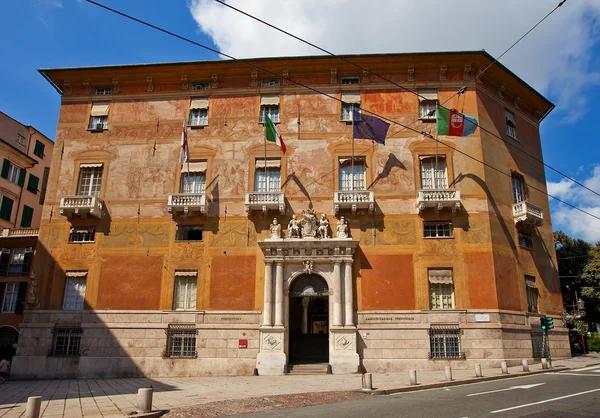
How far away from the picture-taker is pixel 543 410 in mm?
12727

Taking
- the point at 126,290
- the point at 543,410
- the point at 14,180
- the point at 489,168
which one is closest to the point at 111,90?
the point at 126,290

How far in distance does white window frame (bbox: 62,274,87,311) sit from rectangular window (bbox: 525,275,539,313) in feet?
83.0

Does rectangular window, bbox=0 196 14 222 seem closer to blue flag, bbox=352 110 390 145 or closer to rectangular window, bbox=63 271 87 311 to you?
rectangular window, bbox=63 271 87 311

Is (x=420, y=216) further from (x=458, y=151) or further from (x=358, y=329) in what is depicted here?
(x=358, y=329)

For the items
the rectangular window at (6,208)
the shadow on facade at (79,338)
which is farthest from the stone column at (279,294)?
the rectangular window at (6,208)

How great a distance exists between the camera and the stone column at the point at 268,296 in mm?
25969

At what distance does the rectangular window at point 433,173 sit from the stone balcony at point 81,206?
743 inches

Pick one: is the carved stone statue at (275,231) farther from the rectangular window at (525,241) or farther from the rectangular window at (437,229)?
the rectangular window at (525,241)

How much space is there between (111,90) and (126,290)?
42.6ft

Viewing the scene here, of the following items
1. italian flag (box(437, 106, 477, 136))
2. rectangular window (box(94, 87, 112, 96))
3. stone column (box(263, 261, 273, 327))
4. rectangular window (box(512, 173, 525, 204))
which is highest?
rectangular window (box(94, 87, 112, 96))

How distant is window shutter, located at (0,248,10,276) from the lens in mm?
34719

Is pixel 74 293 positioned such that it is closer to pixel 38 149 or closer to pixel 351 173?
pixel 351 173

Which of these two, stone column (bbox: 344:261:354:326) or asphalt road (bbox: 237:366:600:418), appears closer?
asphalt road (bbox: 237:366:600:418)

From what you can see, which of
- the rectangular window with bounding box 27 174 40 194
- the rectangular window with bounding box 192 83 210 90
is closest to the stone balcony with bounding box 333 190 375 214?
the rectangular window with bounding box 192 83 210 90
